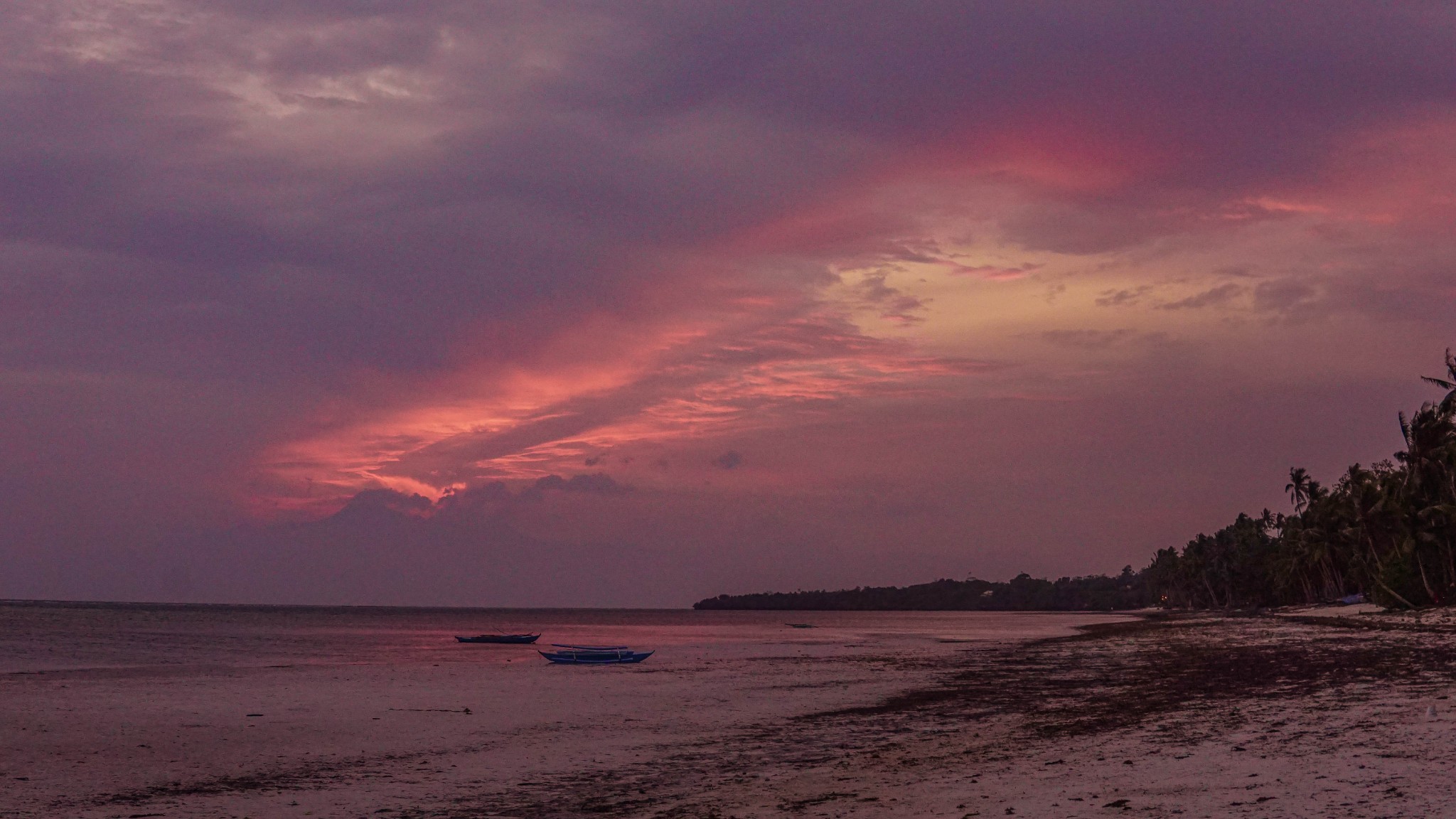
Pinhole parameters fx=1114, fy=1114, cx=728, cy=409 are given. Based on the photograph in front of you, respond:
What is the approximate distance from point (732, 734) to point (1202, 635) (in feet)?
186

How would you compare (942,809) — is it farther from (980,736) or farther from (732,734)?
(732,734)

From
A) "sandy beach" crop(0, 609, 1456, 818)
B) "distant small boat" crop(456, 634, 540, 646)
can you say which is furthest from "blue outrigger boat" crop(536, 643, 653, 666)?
"distant small boat" crop(456, 634, 540, 646)

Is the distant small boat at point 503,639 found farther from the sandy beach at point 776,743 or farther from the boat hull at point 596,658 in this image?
the sandy beach at point 776,743

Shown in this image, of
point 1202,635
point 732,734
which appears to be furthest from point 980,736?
point 1202,635

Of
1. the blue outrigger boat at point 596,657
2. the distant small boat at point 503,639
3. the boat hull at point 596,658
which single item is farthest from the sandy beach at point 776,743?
the distant small boat at point 503,639

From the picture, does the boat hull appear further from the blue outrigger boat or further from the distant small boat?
the distant small boat

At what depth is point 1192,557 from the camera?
623 feet

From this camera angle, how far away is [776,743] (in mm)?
24109

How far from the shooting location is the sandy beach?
15289 mm

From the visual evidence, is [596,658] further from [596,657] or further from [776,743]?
[776,743]

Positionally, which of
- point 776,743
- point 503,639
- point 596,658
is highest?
point 776,743

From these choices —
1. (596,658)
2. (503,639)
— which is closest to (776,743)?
(596,658)

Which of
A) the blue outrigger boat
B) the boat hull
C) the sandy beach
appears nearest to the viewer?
the sandy beach

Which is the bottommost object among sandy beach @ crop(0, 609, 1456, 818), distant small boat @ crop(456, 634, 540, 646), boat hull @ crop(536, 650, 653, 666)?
distant small boat @ crop(456, 634, 540, 646)
